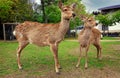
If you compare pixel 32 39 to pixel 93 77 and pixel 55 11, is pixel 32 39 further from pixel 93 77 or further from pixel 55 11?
pixel 55 11

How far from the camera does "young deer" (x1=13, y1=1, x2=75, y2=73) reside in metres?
8.52

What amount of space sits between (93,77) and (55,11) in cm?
2843

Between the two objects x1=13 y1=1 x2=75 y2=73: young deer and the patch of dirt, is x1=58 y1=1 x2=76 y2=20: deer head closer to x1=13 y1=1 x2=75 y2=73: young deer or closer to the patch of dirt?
x1=13 y1=1 x2=75 y2=73: young deer

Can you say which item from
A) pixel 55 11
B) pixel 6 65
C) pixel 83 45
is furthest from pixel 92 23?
pixel 55 11

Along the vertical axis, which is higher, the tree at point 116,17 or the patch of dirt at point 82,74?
the tree at point 116,17

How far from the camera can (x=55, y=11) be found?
36.0 meters

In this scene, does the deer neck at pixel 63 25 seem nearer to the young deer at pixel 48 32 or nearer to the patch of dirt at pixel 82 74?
the young deer at pixel 48 32

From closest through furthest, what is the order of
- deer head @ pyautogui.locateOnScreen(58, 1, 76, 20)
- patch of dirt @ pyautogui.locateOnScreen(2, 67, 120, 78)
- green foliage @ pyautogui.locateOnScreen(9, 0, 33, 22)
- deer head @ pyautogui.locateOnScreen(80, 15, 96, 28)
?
patch of dirt @ pyautogui.locateOnScreen(2, 67, 120, 78), deer head @ pyautogui.locateOnScreen(58, 1, 76, 20), deer head @ pyautogui.locateOnScreen(80, 15, 96, 28), green foliage @ pyautogui.locateOnScreen(9, 0, 33, 22)

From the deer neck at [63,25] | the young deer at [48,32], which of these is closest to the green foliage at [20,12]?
the young deer at [48,32]

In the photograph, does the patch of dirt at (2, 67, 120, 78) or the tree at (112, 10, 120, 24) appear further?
the tree at (112, 10, 120, 24)

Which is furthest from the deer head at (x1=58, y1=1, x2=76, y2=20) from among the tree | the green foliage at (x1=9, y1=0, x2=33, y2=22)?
the tree

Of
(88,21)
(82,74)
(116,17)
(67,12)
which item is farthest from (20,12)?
(82,74)

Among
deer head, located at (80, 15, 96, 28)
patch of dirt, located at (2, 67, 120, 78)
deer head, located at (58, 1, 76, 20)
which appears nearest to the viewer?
patch of dirt, located at (2, 67, 120, 78)

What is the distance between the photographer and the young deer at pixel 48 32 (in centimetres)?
852
